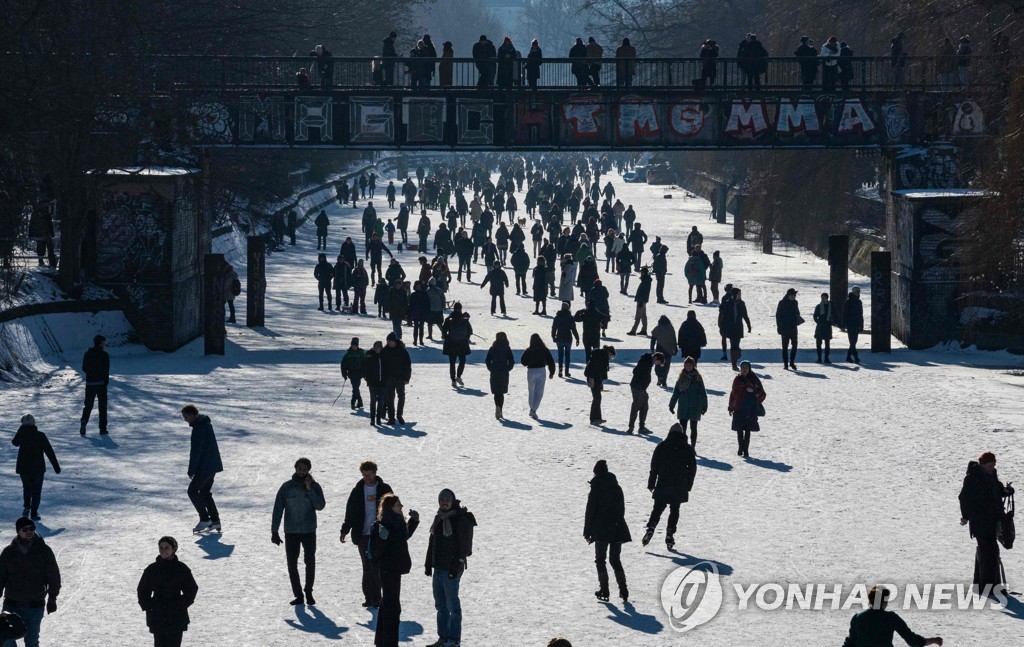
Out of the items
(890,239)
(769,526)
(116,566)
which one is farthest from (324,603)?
(890,239)

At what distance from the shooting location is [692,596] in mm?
13266

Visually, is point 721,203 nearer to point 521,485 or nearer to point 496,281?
point 496,281

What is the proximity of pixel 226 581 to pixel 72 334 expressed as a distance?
15.2m

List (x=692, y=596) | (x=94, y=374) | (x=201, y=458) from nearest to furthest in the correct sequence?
(x=692, y=596) < (x=201, y=458) < (x=94, y=374)

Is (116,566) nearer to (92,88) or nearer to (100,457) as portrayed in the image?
(100,457)

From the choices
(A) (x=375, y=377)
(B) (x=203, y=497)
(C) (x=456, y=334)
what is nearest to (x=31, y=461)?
(B) (x=203, y=497)

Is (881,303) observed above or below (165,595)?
above

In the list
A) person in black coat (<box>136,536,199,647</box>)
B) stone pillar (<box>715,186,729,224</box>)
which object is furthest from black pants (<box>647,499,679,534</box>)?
stone pillar (<box>715,186,729,224</box>)

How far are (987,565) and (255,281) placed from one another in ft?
68.6

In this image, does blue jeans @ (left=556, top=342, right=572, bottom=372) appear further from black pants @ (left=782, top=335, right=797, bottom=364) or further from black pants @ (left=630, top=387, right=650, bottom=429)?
black pants @ (left=630, top=387, right=650, bottom=429)

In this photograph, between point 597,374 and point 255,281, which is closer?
point 597,374

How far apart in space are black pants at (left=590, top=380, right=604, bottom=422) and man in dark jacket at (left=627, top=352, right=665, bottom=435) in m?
0.52

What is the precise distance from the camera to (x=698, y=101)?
32531 millimetres

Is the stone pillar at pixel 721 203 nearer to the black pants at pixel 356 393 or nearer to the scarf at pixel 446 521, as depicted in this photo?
the black pants at pixel 356 393
